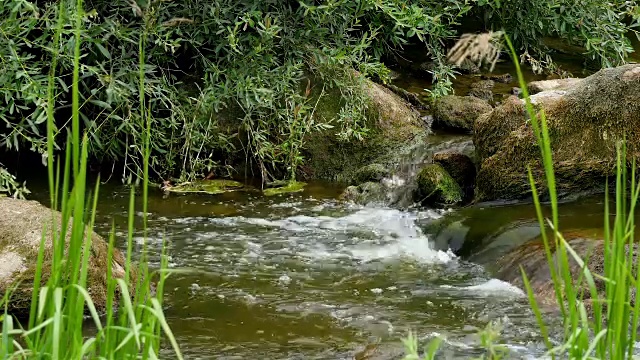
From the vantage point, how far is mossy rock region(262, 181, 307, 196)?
29.9 feet

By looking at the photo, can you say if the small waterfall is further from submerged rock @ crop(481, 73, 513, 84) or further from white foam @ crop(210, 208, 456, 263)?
submerged rock @ crop(481, 73, 513, 84)

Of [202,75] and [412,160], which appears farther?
[412,160]

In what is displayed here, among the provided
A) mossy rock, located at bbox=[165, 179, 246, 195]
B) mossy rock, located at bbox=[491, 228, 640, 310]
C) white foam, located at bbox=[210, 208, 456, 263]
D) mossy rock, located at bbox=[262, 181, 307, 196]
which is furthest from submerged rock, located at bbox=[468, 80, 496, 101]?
mossy rock, located at bbox=[491, 228, 640, 310]

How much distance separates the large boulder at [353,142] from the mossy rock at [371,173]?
109 millimetres

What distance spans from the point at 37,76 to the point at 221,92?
1.74 meters

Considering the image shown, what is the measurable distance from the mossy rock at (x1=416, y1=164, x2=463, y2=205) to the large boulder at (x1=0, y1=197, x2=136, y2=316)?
3.76 meters

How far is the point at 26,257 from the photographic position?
548cm

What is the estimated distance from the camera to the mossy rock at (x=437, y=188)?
28.8 ft

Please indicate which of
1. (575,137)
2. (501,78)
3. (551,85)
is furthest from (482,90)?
(575,137)

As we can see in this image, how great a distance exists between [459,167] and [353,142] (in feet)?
4.55

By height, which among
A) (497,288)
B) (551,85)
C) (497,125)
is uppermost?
(551,85)

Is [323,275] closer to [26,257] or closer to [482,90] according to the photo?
[26,257]

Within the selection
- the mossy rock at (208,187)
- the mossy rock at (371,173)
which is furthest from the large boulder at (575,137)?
the mossy rock at (208,187)

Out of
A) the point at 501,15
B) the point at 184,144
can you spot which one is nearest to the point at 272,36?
the point at 184,144
